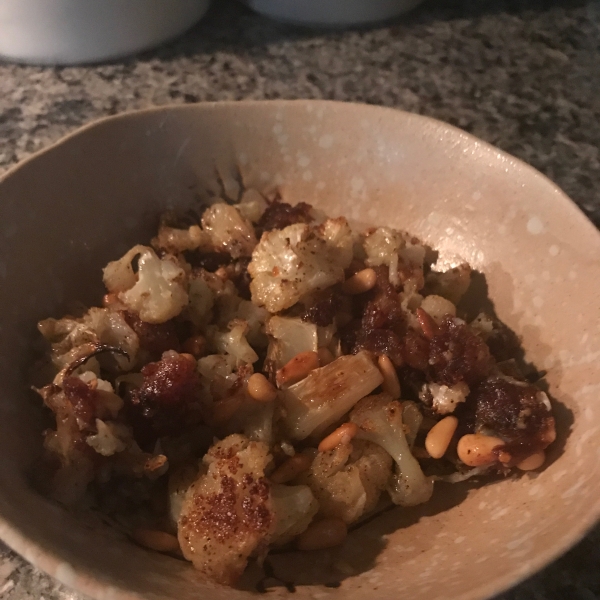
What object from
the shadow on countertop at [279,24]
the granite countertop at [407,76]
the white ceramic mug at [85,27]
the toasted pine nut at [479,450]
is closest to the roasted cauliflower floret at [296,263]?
the toasted pine nut at [479,450]

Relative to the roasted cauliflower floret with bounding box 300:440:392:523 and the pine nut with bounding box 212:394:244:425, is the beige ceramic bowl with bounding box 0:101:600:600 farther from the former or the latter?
the pine nut with bounding box 212:394:244:425

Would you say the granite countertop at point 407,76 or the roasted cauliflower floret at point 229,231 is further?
the granite countertop at point 407,76

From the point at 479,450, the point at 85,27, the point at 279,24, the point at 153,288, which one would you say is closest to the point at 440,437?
the point at 479,450

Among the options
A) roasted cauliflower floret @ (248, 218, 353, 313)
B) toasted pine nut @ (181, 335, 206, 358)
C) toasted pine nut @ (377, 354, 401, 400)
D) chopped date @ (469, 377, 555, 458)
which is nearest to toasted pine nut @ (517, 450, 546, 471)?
chopped date @ (469, 377, 555, 458)

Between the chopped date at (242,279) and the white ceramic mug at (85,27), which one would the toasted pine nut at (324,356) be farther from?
the white ceramic mug at (85,27)

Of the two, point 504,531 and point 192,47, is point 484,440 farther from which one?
point 192,47

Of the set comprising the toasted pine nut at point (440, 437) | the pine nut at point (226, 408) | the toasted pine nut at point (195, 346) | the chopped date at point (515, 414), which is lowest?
the toasted pine nut at point (440, 437)

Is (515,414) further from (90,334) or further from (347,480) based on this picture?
(90,334)
